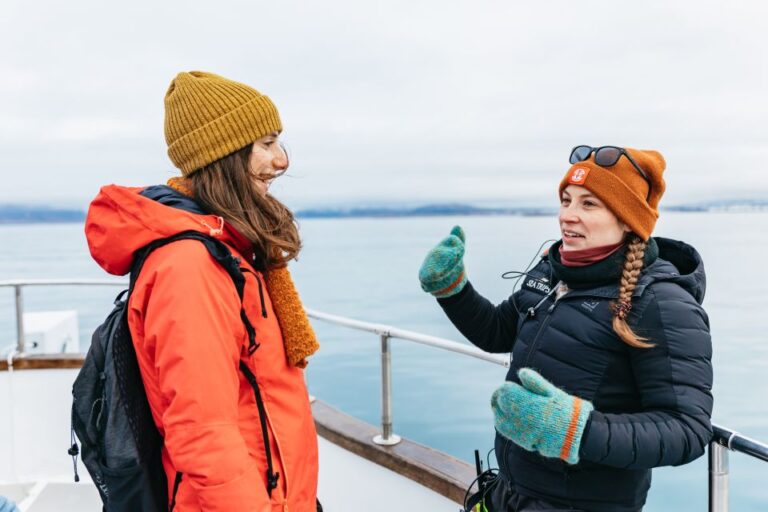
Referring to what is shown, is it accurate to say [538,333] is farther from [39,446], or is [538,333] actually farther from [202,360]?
[39,446]

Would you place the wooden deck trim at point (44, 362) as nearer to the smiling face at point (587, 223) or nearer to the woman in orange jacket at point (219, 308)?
the woman in orange jacket at point (219, 308)

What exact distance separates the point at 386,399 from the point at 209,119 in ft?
4.72

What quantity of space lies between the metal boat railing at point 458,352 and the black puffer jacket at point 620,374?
0.14m

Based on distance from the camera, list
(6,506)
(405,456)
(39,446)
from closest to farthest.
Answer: (6,506) → (405,456) → (39,446)

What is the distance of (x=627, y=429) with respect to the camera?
1.06 meters

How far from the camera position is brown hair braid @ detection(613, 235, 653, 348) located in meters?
1.12

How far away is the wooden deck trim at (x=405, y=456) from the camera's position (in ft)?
6.63

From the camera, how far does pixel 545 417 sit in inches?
41.3

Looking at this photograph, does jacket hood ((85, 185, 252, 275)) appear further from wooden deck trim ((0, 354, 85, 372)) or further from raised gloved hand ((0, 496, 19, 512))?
A: wooden deck trim ((0, 354, 85, 372))

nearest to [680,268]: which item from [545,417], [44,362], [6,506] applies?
[545,417]

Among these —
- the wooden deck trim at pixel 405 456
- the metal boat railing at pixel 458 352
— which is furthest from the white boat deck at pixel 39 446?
the wooden deck trim at pixel 405 456

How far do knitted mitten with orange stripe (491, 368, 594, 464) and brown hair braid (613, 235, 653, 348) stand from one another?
6.4 inches

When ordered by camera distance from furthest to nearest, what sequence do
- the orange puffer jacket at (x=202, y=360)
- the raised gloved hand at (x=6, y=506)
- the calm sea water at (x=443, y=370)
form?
the calm sea water at (x=443, y=370)
the raised gloved hand at (x=6, y=506)
the orange puffer jacket at (x=202, y=360)

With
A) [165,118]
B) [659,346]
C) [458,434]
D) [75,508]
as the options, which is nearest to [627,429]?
[659,346]
